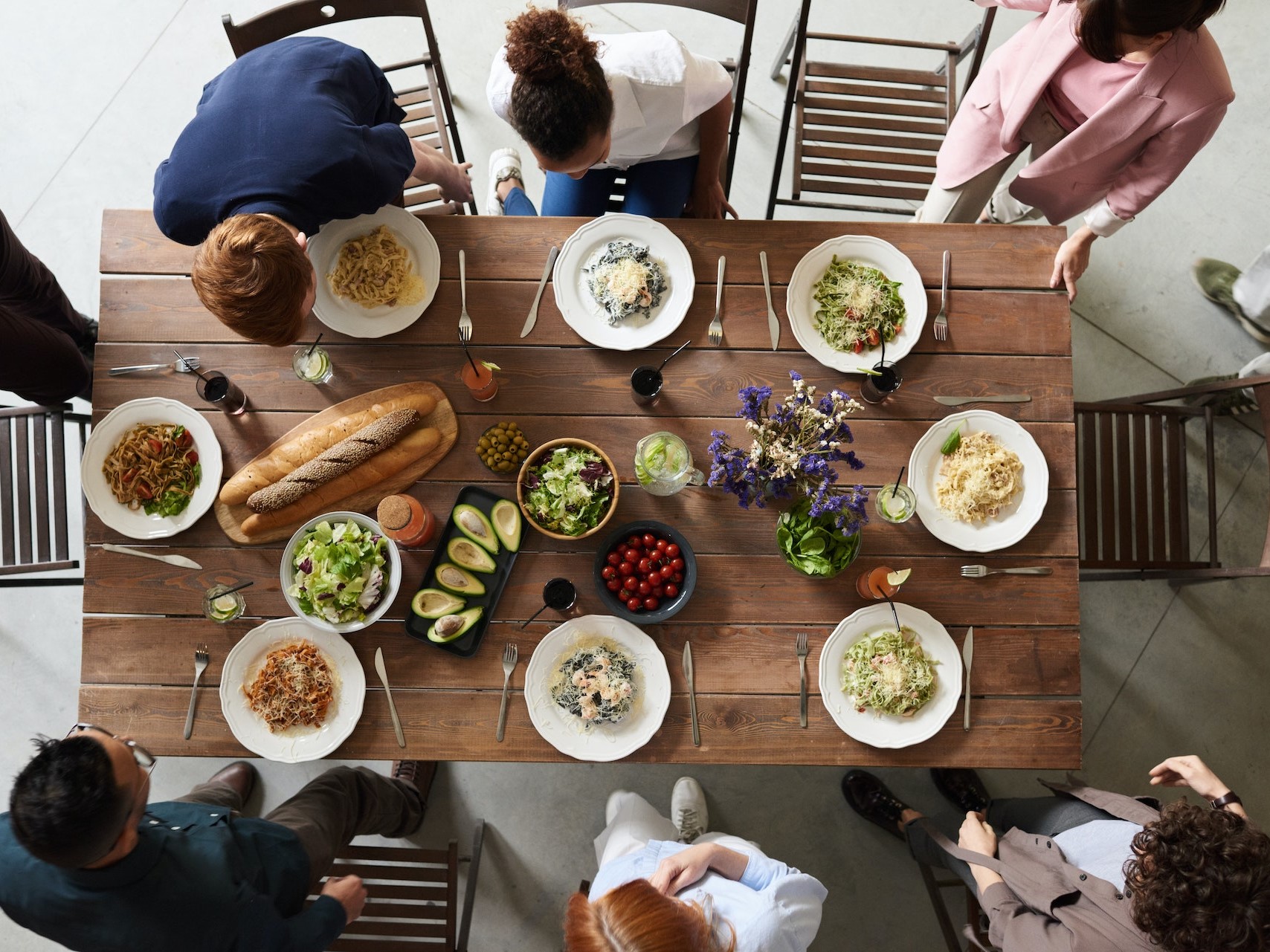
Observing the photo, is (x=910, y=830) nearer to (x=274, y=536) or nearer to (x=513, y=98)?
(x=274, y=536)

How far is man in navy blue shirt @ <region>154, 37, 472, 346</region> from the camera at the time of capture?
1.77 metres

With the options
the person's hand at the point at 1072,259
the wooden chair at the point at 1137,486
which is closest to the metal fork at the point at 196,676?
the person's hand at the point at 1072,259

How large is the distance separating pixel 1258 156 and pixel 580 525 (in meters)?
3.57

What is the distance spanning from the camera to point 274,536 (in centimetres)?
206

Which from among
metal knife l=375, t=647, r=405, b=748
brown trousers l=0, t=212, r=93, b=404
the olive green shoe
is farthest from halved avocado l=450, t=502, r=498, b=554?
the olive green shoe

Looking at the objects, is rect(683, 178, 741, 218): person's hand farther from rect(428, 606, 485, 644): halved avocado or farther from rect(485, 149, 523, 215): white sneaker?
rect(428, 606, 485, 644): halved avocado

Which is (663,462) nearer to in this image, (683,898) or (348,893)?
(683,898)

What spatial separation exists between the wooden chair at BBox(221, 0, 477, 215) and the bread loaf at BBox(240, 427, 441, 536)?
0.91 meters

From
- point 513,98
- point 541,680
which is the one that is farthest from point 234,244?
point 541,680

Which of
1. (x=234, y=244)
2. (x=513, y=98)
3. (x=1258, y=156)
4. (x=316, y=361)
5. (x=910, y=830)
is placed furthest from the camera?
(x=1258, y=156)

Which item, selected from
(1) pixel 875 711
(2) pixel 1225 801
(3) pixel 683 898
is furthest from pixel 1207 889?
(3) pixel 683 898

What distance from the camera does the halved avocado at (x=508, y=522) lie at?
2.04m

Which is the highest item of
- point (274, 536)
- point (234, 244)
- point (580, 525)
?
point (234, 244)

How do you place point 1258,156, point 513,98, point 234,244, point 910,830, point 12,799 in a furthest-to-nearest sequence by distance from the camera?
point 1258,156 < point 910,830 < point 513,98 < point 234,244 < point 12,799
